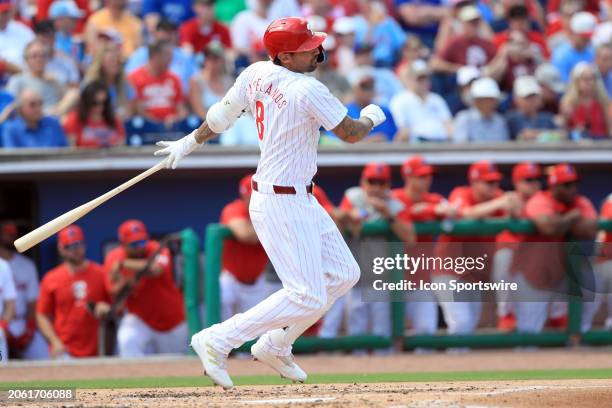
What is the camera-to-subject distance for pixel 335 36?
12.4 metres

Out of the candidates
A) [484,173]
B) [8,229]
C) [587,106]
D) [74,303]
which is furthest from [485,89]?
[8,229]

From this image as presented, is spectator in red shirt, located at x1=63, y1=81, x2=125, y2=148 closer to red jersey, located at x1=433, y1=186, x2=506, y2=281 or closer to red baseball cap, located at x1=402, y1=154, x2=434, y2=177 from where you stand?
red baseball cap, located at x1=402, y1=154, x2=434, y2=177

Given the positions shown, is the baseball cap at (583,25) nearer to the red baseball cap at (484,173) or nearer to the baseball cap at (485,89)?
the baseball cap at (485,89)

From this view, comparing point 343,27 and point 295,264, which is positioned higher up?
point 343,27

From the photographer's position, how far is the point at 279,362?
22.4 ft

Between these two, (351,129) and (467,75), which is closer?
(351,129)

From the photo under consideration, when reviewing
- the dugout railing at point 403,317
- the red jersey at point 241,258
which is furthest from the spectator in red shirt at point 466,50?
the red jersey at point 241,258

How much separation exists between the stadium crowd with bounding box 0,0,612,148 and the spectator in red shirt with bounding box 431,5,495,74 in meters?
0.01

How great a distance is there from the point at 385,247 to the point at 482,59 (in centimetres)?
355

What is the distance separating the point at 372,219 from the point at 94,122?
102 inches

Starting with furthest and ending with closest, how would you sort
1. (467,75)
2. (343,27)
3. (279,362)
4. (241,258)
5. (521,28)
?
(521,28), (343,27), (467,75), (241,258), (279,362)

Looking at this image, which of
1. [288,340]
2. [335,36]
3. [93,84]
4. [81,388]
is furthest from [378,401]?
[335,36]

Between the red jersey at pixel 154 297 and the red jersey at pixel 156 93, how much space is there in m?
1.51

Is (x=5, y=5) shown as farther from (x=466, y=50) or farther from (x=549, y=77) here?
(x=549, y=77)
